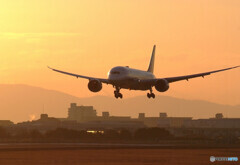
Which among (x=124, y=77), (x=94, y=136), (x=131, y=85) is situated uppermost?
(x=124, y=77)

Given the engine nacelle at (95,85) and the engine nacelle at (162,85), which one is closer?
the engine nacelle at (95,85)

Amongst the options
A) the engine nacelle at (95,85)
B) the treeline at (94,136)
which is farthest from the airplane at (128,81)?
the treeline at (94,136)

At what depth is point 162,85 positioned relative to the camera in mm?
118750

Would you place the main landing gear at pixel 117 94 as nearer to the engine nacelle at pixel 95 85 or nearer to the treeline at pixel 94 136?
the engine nacelle at pixel 95 85

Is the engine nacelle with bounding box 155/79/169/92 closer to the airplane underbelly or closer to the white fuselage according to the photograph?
the airplane underbelly

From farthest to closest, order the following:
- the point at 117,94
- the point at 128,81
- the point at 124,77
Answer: the point at 117,94 → the point at 128,81 → the point at 124,77

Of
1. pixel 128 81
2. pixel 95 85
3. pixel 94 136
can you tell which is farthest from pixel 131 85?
pixel 94 136

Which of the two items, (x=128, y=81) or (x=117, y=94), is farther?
(x=117, y=94)

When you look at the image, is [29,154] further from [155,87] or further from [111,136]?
[111,136]

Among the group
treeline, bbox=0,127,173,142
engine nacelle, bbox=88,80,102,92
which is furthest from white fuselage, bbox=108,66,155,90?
treeline, bbox=0,127,173,142

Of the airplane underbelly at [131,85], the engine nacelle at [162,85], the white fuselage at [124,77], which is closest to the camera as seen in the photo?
the white fuselage at [124,77]

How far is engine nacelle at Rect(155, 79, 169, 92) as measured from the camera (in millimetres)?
118500

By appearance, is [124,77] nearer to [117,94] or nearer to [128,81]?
[128,81]

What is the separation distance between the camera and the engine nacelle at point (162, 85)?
11850 cm
